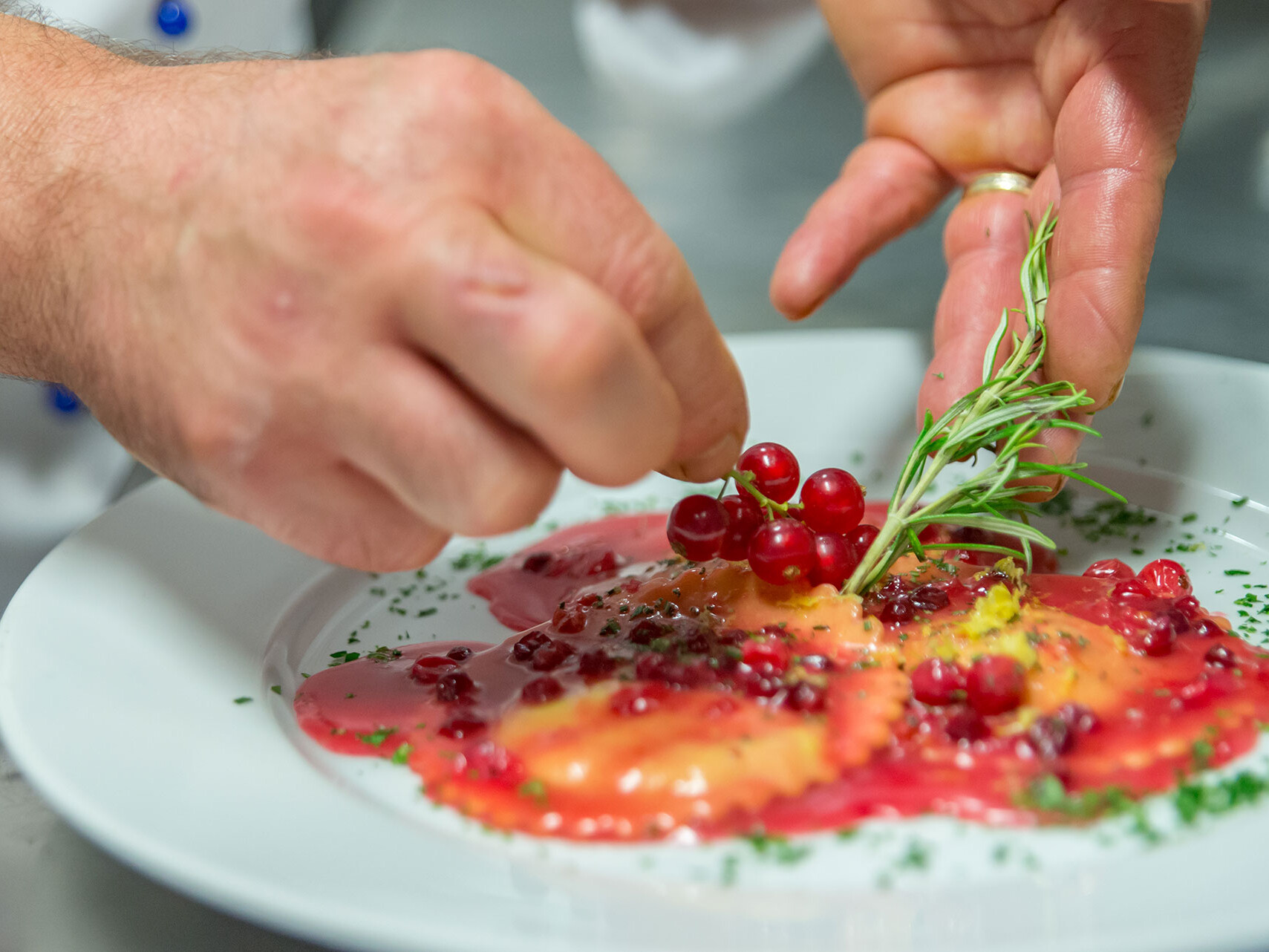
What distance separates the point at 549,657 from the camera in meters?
1.54

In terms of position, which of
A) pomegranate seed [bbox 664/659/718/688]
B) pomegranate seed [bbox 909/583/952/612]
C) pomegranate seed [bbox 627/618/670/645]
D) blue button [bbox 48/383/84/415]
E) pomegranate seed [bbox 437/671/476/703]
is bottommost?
blue button [bbox 48/383/84/415]

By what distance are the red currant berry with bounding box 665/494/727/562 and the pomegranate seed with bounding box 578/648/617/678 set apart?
0.20 m

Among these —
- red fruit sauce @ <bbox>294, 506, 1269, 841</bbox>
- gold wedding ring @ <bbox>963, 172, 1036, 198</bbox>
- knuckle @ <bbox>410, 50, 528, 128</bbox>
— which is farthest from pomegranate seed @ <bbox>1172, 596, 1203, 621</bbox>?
knuckle @ <bbox>410, 50, 528, 128</bbox>

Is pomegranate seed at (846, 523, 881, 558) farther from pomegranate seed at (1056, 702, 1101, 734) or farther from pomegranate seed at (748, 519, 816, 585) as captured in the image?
pomegranate seed at (1056, 702, 1101, 734)

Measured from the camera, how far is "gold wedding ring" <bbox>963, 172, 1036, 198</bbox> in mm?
2232

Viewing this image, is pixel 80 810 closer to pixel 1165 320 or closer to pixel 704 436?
pixel 704 436

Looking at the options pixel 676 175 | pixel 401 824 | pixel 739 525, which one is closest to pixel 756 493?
pixel 739 525

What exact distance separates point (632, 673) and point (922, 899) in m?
0.51

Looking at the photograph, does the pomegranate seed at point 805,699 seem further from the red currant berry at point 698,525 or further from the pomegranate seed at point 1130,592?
the pomegranate seed at point 1130,592

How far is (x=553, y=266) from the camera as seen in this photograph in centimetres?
120

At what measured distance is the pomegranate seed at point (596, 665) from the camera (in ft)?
4.87

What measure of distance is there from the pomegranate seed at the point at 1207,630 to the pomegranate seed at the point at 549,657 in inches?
34.6

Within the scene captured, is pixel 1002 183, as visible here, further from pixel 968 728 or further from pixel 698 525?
pixel 968 728

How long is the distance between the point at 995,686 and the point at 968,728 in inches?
2.7
